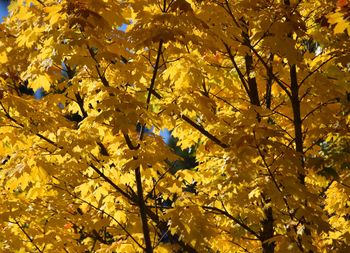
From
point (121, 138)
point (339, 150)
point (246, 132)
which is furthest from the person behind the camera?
point (121, 138)

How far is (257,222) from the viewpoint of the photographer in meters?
4.79

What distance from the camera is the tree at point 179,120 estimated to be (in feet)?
12.9

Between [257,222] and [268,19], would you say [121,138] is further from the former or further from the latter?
[268,19]

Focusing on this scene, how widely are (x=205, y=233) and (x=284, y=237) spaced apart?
77cm

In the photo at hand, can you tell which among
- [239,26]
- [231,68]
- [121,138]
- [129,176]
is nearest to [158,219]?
[129,176]

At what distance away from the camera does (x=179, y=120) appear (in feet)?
17.9

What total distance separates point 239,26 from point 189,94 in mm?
972

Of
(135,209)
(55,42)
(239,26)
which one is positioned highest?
(239,26)

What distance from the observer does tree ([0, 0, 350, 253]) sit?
12.9 feet

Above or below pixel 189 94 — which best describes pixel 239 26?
above

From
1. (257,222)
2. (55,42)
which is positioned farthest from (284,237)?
(55,42)

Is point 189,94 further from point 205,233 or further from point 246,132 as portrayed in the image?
point 205,233

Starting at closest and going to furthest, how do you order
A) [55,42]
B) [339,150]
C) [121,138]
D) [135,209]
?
[55,42] → [339,150] → [121,138] → [135,209]

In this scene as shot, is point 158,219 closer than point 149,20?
No
